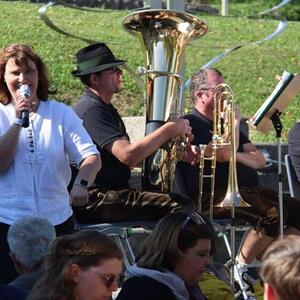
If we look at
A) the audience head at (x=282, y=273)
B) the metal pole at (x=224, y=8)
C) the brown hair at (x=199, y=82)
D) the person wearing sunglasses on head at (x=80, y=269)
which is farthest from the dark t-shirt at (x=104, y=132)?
the metal pole at (x=224, y=8)

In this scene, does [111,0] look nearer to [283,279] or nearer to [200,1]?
[200,1]

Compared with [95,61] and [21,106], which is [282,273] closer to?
[21,106]

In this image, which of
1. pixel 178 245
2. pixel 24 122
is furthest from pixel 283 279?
pixel 24 122

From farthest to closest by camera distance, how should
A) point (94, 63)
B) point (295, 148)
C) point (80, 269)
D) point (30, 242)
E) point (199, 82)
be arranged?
point (295, 148) → point (199, 82) → point (94, 63) → point (30, 242) → point (80, 269)

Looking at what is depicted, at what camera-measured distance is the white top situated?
4789mm

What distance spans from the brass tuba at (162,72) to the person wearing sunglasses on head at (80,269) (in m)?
2.71

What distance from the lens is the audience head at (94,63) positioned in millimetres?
6062

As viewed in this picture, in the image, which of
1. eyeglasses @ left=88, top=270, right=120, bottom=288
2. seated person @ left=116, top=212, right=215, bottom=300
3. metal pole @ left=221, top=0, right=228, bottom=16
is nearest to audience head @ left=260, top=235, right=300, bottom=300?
eyeglasses @ left=88, top=270, right=120, bottom=288

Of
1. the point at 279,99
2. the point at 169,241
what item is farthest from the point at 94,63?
the point at 169,241

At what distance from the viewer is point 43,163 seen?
484 centimetres

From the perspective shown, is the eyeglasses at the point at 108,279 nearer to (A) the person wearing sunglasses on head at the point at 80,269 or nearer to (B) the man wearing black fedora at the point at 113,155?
(A) the person wearing sunglasses on head at the point at 80,269

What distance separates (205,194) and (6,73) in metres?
1.95

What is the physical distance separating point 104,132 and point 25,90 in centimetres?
117

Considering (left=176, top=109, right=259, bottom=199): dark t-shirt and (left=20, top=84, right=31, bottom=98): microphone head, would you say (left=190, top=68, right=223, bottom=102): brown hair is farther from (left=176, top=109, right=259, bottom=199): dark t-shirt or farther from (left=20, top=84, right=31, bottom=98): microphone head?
(left=20, top=84, right=31, bottom=98): microphone head
